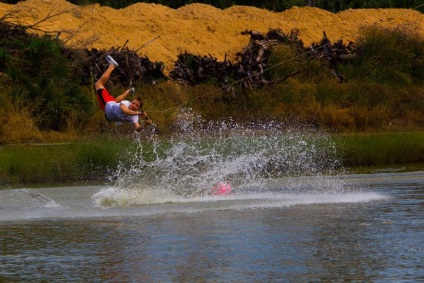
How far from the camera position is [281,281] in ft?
36.9

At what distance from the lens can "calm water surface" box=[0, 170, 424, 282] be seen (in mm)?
11856

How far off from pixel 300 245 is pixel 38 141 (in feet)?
43.1

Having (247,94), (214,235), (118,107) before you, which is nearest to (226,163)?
(118,107)

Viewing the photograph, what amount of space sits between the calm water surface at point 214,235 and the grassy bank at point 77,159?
1.80m

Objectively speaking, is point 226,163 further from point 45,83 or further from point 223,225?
point 45,83

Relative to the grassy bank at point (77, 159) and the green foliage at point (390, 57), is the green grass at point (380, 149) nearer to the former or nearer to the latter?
the grassy bank at point (77, 159)

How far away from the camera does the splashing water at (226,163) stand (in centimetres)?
1898

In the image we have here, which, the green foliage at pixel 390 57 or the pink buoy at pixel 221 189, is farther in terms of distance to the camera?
the green foliage at pixel 390 57

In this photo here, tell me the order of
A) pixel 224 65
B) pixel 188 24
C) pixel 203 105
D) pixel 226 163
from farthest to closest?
pixel 188 24 < pixel 224 65 < pixel 203 105 < pixel 226 163

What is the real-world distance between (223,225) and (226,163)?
4.97m

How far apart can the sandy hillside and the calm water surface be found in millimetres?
14099

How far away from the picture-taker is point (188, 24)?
1489 inches

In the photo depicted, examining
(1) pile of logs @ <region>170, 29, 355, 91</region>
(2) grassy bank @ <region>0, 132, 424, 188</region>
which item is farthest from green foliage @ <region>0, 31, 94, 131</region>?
(1) pile of logs @ <region>170, 29, 355, 91</region>

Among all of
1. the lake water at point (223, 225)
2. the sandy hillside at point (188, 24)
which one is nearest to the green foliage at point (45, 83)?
the sandy hillside at point (188, 24)
